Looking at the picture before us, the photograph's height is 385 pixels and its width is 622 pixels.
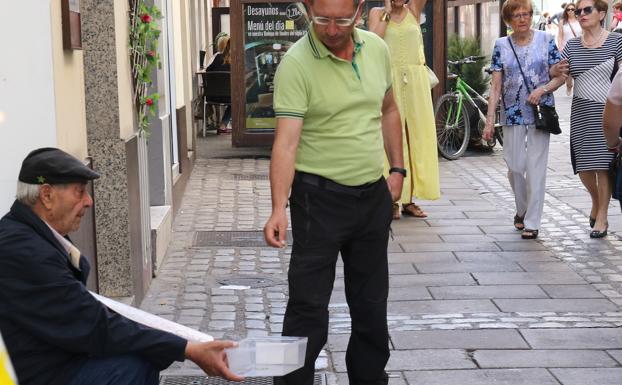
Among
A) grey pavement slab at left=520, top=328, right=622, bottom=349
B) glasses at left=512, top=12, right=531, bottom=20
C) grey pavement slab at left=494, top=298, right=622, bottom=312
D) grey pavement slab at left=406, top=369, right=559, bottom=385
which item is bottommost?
grey pavement slab at left=406, top=369, right=559, bottom=385

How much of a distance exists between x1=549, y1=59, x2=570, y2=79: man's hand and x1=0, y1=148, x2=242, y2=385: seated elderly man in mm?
5767

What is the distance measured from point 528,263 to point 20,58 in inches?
169

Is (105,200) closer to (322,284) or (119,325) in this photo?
(322,284)

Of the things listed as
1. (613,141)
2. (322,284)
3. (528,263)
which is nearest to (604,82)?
(528,263)

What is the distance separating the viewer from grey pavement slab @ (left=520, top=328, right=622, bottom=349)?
604 cm

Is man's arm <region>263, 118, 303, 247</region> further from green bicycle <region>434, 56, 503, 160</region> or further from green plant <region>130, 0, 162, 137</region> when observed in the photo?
green bicycle <region>434, 56, 503, 160</region>

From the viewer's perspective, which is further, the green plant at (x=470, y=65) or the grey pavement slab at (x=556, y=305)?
the green plant at (x=470, y=65)

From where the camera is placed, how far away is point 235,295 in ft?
24.1

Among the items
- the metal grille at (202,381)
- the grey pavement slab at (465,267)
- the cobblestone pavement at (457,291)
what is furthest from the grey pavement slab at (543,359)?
the grey pavement slab at (465,267)

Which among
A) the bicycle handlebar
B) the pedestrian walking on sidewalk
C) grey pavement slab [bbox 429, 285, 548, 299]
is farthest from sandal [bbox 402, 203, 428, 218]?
the bicycle handlebar

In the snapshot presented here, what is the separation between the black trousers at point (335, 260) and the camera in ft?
15.6

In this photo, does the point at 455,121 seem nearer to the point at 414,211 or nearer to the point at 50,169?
the point at 414,211

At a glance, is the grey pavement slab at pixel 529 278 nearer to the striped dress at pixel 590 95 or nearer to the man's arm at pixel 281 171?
the striped dress at pixel 590 95

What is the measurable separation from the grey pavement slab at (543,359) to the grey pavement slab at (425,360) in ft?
0.25
